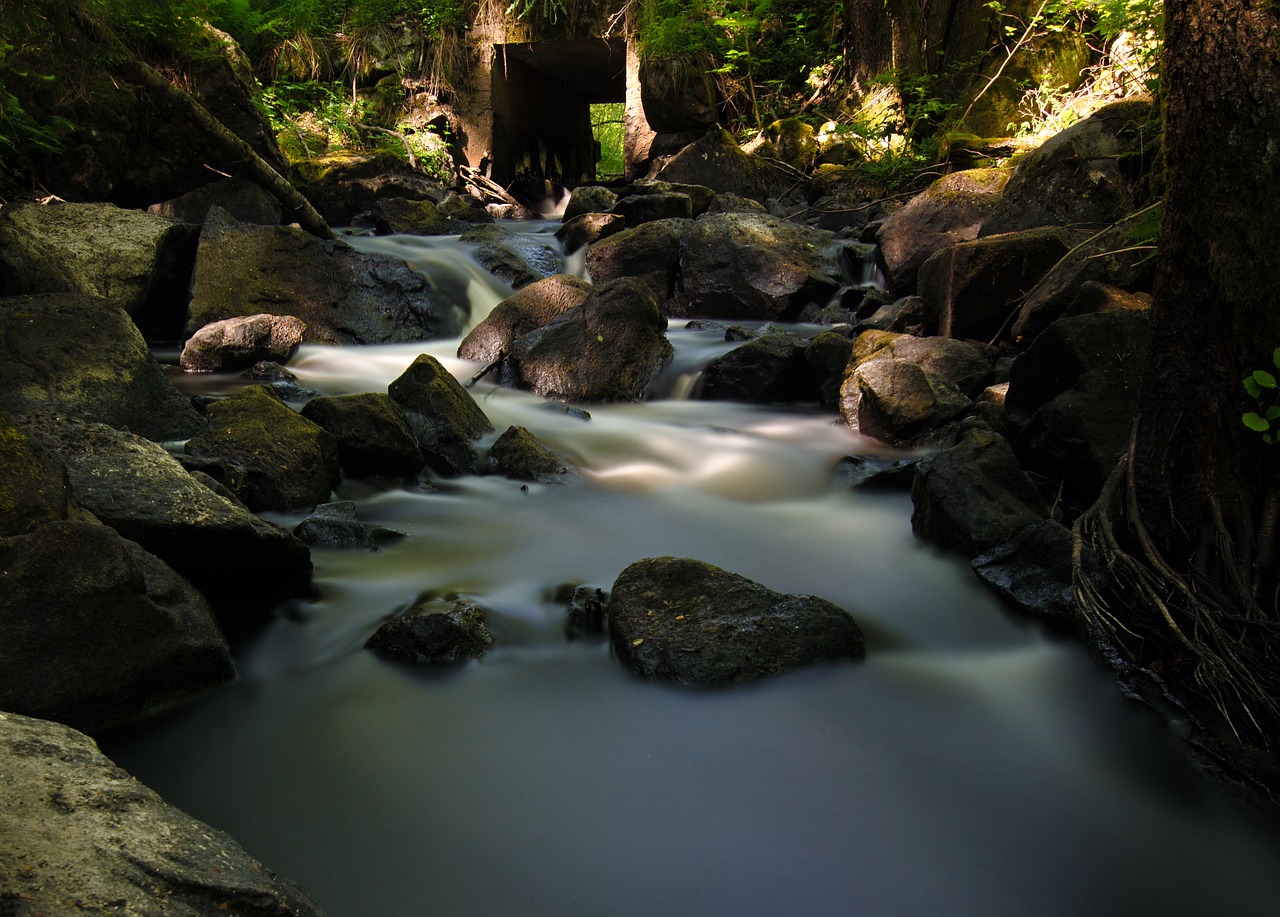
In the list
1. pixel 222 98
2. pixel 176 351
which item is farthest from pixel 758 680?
pixel 222 98

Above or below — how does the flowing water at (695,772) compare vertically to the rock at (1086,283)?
below

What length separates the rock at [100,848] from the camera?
1169mm

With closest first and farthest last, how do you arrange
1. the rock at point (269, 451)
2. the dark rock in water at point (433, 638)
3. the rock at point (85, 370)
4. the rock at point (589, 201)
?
1. the dark rock in water at point (433, 638)
2. the rock at point (269, 451)
3. the rock at point (85, 370)
4. the rock at point (589, 201)

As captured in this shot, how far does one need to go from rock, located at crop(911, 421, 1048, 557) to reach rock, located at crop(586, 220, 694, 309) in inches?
203

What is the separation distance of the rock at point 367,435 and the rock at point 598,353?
1.76m

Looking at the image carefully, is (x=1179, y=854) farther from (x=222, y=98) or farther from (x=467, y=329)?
(x=222, y=98)

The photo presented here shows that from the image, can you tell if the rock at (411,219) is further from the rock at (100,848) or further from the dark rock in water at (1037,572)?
the rock at (100,848)

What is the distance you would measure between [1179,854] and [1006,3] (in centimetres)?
1193

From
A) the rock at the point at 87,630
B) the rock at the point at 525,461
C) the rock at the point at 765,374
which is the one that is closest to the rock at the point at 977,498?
the rock at the point at 525,461

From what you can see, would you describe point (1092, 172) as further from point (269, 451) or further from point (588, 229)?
point (269, 451)

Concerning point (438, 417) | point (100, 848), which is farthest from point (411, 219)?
point (100, 848)

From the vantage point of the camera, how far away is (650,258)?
8.77 meters

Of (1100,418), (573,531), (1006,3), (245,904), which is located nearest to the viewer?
(245,904)

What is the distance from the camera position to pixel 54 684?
2.15m
